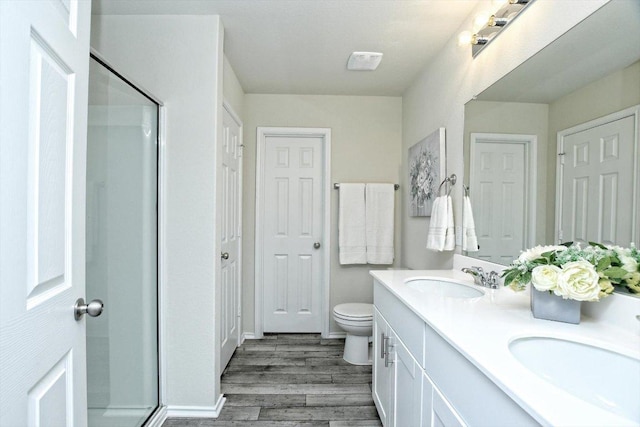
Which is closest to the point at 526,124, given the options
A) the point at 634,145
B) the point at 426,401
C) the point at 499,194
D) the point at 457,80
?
the point at 499,194

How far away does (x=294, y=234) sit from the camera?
3102 mm

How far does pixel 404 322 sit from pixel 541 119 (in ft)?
3.15

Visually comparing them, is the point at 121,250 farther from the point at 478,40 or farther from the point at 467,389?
the point at 478,40

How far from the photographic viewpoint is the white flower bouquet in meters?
0.91

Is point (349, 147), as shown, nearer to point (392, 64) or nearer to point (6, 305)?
point (392, 64)

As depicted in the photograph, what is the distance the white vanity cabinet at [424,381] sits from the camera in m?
0.73

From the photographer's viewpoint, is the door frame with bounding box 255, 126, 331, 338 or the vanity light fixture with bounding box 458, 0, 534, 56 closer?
the vanity light fixture with bounding box 458, 0, 534, 56

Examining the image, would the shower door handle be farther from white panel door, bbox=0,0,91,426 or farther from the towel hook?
the towel hook

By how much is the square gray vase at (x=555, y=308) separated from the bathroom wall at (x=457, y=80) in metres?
0.93

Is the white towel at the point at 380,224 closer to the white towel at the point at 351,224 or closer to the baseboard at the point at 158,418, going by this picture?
the white towel at the point at 351,224

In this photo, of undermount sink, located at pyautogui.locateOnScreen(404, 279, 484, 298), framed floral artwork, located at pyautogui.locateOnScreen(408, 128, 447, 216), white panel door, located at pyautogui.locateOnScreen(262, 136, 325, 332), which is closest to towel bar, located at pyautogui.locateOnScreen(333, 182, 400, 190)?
white panel door, located at pyautogui.locateOnScreen(262, 136, 325, 332)

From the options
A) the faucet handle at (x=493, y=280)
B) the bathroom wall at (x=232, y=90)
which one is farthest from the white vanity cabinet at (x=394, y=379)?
the bathroom wall at (x=232, y=90)

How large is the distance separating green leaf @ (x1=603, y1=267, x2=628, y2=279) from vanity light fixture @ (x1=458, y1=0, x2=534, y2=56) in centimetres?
112

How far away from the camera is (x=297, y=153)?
10.2ft
